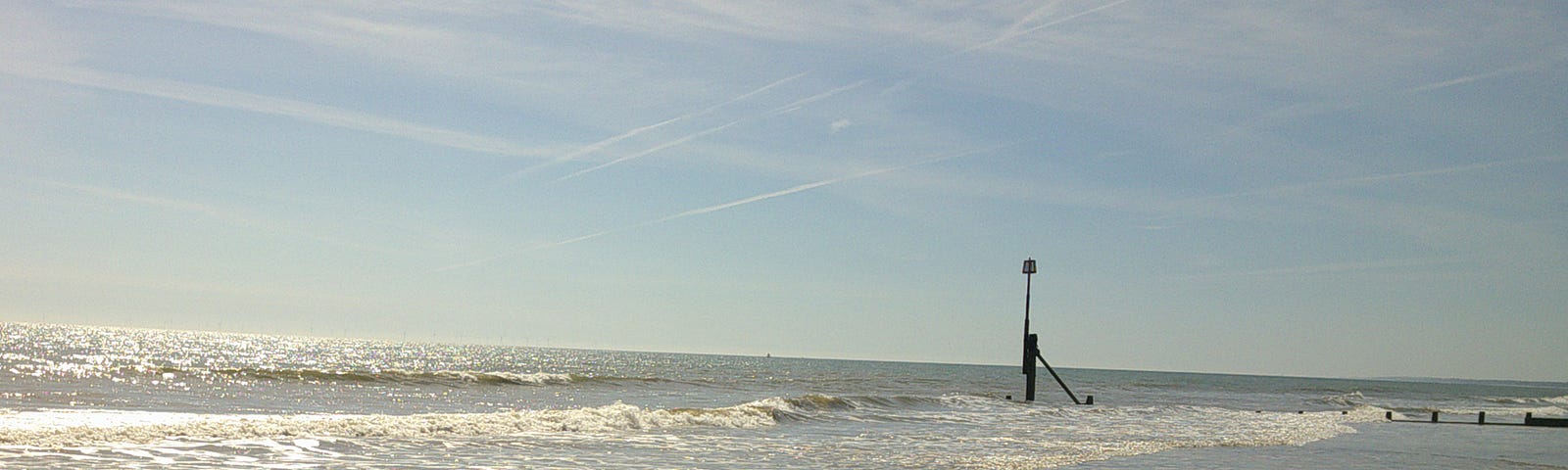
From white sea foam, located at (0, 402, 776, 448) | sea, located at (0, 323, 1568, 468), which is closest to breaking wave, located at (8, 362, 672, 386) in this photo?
sea, located at (0, 323, 1568, 468)

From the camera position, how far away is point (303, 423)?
65.9 feet

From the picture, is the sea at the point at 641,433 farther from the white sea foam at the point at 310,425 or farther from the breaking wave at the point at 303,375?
the breaking wave at the point at 303,375

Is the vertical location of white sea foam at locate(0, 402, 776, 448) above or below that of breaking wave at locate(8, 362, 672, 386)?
above

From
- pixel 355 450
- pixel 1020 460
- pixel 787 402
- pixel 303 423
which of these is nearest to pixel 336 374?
pixel 787 402

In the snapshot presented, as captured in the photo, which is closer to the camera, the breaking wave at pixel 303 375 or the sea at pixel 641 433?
the sea at pixel 641 433

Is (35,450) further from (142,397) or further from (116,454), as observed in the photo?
(142,397)

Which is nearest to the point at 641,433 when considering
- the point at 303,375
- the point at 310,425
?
the point at 310,425

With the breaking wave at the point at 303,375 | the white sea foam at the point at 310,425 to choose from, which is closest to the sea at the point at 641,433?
the white sea foam at the point at 310,425

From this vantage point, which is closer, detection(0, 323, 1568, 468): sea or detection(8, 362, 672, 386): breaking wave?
detection(0, 323, 1568, 468): sea

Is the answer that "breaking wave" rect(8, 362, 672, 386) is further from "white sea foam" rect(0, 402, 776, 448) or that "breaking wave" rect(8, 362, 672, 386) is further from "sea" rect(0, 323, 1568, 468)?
"white sea foam" rect(0, 402, 776, 448)

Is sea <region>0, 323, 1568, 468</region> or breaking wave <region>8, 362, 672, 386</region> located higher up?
sea <region>0, 323, 1568, 468</region>

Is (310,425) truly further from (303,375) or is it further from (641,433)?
(303,375)

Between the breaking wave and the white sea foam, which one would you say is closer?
the white sea foam

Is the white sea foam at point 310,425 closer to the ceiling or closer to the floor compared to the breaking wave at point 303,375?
closer to the ceiling
